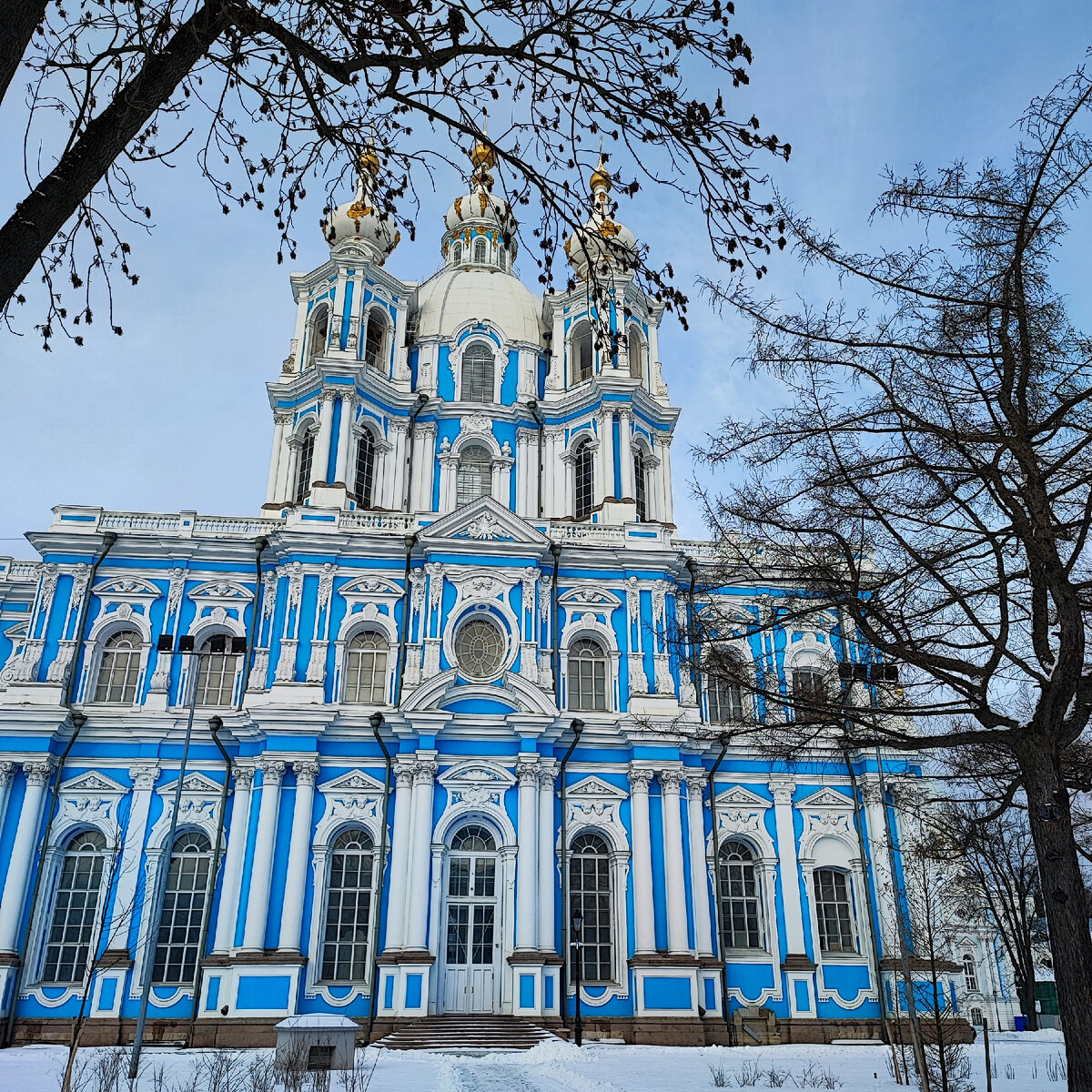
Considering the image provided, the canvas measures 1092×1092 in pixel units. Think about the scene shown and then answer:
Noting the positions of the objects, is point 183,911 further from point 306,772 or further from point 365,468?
point 365,468

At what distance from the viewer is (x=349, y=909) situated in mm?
22984

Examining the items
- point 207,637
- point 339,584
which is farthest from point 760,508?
point 207,637

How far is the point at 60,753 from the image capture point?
24156mm

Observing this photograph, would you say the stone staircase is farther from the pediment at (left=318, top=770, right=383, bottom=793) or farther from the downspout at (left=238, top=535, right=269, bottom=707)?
the downspout at (left=238, top=535, right=269, bottom=707)

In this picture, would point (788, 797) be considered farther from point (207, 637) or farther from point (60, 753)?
point (60, 753)

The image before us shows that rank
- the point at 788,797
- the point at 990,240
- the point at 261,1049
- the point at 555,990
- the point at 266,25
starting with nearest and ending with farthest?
the point at 266,25
the point at 990,240
the point at 261,1049
the point at 555,990
the point at 788,797

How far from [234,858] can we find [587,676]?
910 centimetres

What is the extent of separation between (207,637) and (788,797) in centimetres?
1481

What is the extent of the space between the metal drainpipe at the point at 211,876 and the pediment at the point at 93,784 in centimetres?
225

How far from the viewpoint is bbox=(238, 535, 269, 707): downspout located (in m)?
25.3

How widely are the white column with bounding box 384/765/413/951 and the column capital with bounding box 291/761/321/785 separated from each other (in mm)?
1861

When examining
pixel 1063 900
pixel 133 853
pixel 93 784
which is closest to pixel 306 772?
pixel 133 853

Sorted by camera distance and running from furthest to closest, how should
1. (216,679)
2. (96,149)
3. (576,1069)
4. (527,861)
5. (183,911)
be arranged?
(216,679) → (183,911) → (527,861) → (576,1069) → (96,149)

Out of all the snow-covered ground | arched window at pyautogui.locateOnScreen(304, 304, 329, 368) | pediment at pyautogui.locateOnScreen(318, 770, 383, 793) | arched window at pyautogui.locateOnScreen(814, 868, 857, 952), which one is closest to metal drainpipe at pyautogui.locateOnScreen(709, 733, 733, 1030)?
the snow-covered ground
